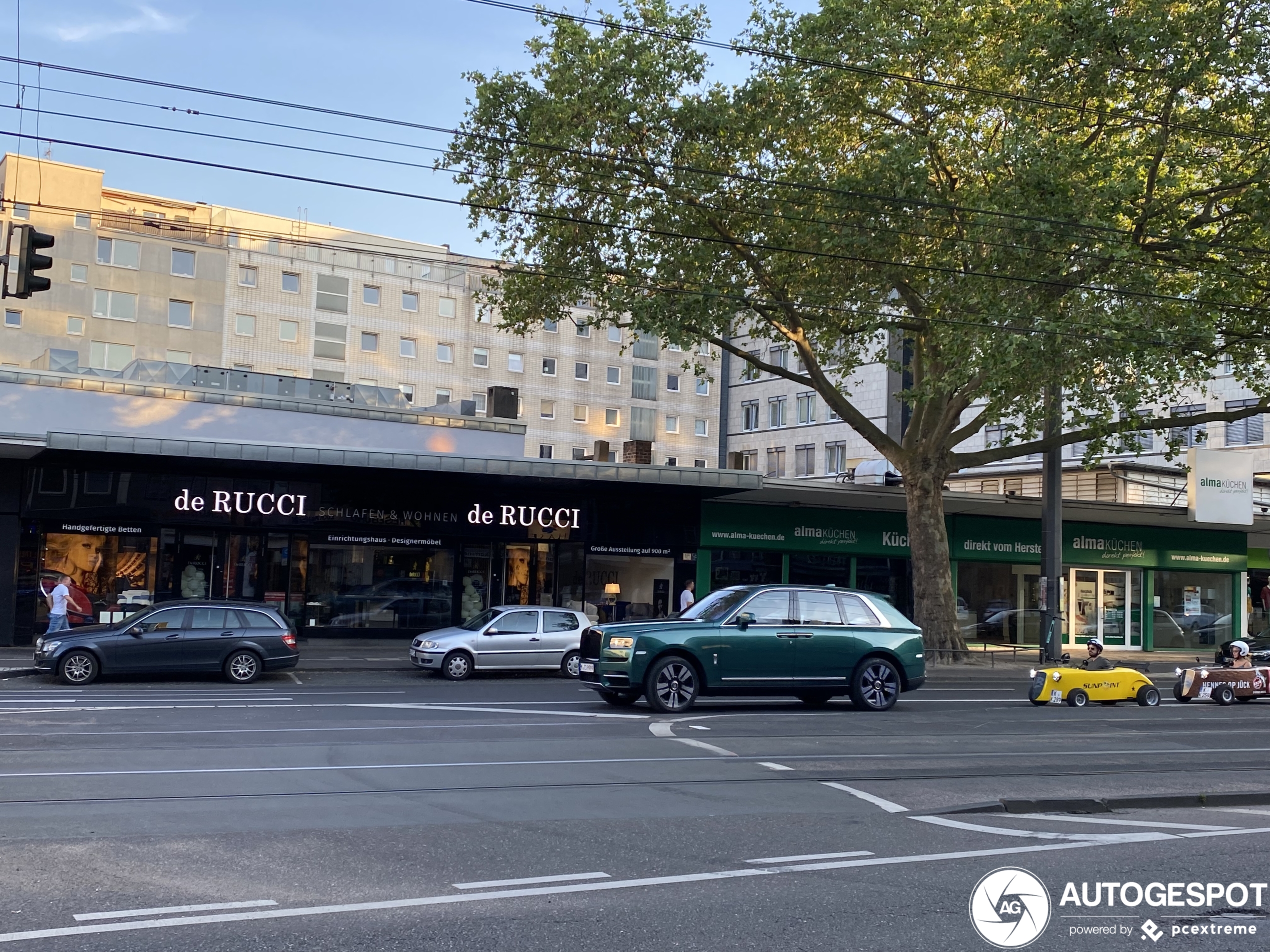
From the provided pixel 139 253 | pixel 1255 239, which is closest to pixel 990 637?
pixel 1255 239

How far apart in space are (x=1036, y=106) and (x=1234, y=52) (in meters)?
3.71

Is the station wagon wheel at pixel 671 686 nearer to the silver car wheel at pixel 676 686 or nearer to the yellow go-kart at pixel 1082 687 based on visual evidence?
the silver car wheel at pixel 676 686

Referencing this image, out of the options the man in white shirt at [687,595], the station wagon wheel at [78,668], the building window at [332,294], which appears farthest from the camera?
the building window at [332,294]

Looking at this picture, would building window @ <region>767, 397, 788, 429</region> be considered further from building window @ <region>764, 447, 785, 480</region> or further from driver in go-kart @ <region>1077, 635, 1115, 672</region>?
driver in go-kart @ <region>1077, 635, 1115, 672</region>

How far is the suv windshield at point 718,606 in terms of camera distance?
53.7ft

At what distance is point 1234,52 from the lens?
22.2m

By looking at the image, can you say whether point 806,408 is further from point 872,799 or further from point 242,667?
point 872,799

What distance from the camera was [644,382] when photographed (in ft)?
250

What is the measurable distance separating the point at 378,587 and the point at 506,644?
27.7 ft

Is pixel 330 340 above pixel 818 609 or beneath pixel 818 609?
above

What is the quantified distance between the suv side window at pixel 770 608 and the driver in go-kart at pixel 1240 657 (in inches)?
396

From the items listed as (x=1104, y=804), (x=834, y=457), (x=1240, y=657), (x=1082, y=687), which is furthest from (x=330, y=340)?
(x=1104, y=804)

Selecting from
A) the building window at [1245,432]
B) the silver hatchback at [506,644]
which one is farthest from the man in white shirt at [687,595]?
the building window at [1245,432]

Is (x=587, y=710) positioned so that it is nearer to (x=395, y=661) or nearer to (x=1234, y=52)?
(x=395, y=661)
